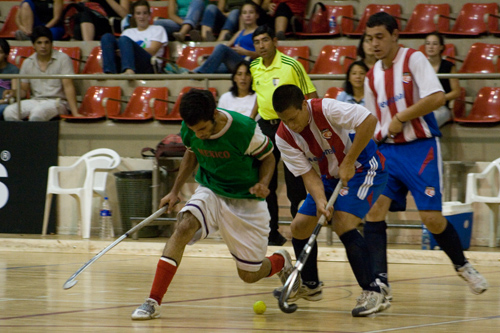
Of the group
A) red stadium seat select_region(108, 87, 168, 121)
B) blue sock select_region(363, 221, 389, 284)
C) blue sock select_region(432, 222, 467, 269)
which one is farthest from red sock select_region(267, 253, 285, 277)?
red stadium seat select_region(108, 87, 168, 121)

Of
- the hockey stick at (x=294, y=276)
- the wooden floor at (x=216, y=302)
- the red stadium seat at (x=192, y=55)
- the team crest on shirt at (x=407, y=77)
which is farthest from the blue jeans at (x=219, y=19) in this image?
the hockey stick at (x=294, y=276)

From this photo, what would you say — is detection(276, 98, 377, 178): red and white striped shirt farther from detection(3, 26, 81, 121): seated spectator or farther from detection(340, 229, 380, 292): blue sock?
detection(3, 26, 81, 121): seated spectator

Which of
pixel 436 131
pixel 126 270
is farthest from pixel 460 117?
pixel 126 270

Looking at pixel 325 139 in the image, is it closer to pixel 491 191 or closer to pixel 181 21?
pixel 491 191

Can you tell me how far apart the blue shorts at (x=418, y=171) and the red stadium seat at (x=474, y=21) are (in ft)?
15.3

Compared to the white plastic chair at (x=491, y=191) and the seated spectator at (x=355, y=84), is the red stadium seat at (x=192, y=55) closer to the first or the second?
the seated spectator at (x=355, y=84)

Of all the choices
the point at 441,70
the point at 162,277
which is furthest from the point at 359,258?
the point at 441,70

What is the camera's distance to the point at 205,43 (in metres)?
9.36

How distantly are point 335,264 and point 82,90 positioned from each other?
14.2 ft

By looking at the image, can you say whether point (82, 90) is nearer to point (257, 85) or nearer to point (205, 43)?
point (205, 43)

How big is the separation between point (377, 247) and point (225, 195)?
106 cm

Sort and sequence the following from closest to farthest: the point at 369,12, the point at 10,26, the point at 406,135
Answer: the point at 406,135
the point at 369,12
the point at 10,26

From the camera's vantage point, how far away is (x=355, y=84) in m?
6.84

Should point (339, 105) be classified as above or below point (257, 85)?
Result: above
